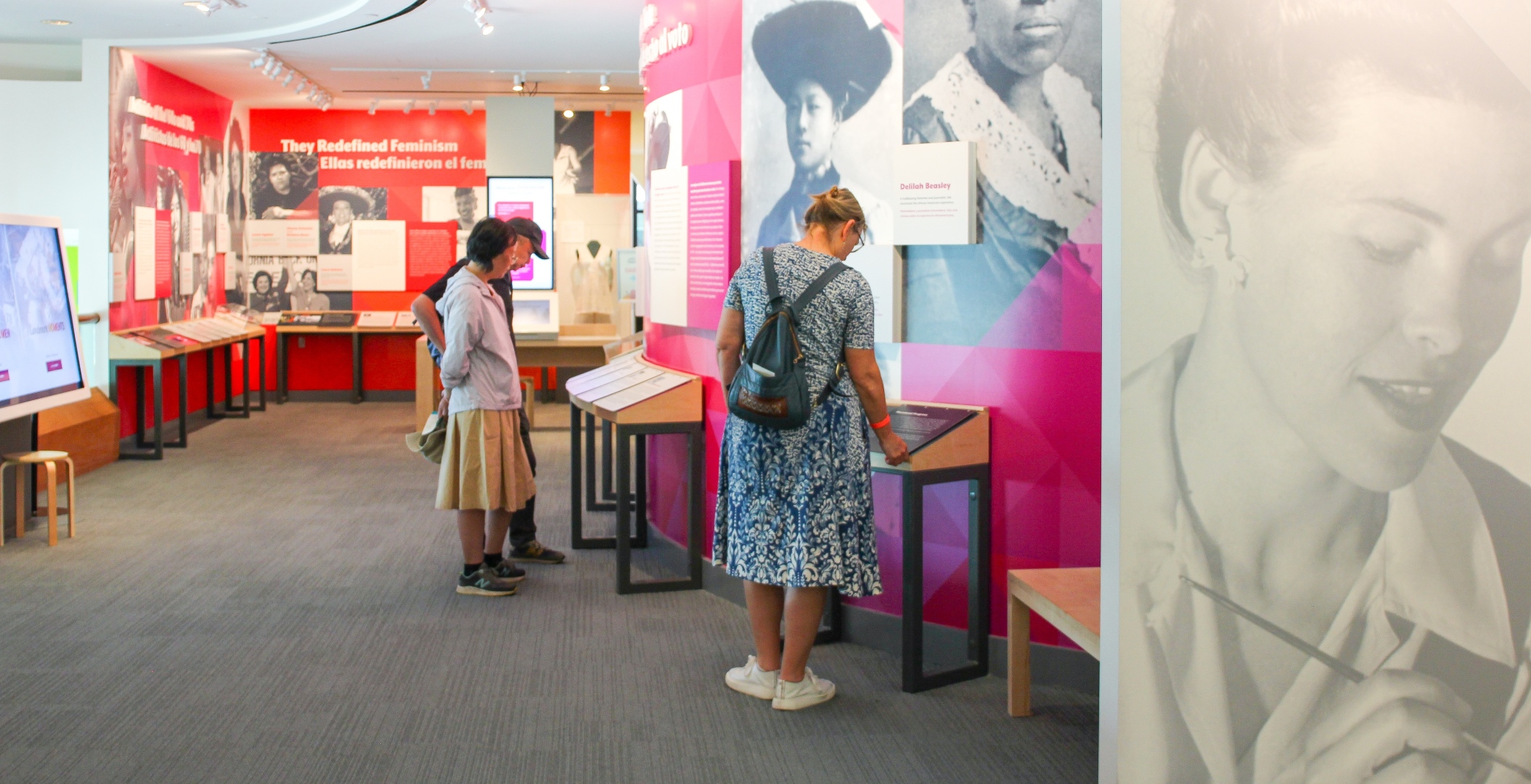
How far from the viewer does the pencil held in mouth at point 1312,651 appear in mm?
2246

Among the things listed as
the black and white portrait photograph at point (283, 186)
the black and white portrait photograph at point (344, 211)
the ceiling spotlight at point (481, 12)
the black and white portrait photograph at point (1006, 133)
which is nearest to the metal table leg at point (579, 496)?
the black and white portrait photograph at point (1006, 133)

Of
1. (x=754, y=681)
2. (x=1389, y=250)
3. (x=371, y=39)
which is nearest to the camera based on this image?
(x=1389, y=250)

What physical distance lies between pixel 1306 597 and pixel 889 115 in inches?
95.1

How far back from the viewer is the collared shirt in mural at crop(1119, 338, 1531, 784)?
2.21m

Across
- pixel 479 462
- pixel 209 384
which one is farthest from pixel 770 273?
pixel 209 384

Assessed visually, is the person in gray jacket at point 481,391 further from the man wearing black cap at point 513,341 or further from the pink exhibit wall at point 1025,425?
the pink exhibit wall at point 1025,425

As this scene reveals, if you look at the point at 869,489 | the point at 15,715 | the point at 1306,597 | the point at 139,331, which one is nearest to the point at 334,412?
the point at 139,331

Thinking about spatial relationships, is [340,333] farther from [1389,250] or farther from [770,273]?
[1389,250]

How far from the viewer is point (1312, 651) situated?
229 cm

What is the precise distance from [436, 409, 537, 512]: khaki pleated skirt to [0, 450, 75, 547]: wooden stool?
95.0 inches

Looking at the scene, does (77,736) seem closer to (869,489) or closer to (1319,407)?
(869,489)

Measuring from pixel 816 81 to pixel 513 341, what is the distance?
1.64m

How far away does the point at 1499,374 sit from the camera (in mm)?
2195

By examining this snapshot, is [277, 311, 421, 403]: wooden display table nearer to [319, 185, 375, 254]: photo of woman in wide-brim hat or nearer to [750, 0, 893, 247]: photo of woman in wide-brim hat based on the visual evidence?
[319, 185, 375, 254]: photo of woman in wide-brim hat
